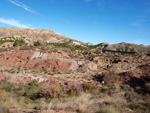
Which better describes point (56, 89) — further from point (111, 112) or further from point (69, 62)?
point (69, 62)

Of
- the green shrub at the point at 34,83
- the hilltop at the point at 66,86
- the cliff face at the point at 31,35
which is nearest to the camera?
the hilltop at the point at 66,86

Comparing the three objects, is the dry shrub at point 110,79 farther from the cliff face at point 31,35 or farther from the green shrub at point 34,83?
the cliff face at point 31,35

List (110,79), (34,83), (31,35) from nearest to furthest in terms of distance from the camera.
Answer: (34,83) → (110,79) → (31,35)

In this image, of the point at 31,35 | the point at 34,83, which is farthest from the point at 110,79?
the point at 31,35

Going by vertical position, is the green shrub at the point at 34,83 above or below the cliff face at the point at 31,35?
below

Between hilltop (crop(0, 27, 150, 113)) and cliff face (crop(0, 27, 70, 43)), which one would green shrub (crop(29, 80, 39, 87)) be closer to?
hilltop (crop(0, 27, 150, 113))

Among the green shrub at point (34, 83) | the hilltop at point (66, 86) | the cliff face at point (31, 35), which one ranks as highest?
the cliff face at point (31, 35)

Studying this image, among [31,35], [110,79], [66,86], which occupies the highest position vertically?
[31,35]

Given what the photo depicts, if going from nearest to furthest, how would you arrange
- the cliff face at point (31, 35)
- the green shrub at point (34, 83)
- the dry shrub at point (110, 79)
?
1. the green shrub at point (34, 83)
2. the dry shrub at point (110, 79)
3. the cliff face at point (31, 35)

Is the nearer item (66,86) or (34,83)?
(66,86)

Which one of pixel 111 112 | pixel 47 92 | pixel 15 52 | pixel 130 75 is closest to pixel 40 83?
pixel 47 92

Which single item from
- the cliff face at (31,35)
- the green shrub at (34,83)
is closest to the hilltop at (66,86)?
the green shrub at (34,83)

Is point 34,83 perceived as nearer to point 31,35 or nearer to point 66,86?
point 66,86

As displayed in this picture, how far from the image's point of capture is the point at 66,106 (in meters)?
5.49
